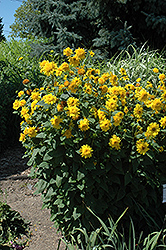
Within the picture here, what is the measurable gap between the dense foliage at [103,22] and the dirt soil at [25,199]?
2.44 meters

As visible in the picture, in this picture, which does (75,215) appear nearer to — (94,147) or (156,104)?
(94,147)

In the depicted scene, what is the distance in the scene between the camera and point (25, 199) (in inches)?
133

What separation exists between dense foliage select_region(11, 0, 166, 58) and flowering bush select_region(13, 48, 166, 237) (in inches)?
134

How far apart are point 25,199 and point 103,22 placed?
4399mm

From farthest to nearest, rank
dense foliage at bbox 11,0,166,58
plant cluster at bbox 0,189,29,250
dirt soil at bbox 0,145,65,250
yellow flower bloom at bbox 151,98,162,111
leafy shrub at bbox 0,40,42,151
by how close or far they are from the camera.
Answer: dense foliage at bbox 11,0,166,58 → leafy shrub at bbox 0,40,42,151 → dirt soil at bbox 0,145,65,250 → yellow flower bloom at bbox 151,98,162,111 → plant cluster at bbox 0,189,29,250

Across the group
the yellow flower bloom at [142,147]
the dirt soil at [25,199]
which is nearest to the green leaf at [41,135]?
the yellow flower bloom at [142,147]

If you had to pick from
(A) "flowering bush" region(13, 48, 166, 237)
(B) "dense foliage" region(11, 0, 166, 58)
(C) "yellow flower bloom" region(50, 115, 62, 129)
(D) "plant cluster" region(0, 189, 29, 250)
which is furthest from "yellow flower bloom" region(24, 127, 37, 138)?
(B) "dense foliage" region(11, 0, 166, 58)

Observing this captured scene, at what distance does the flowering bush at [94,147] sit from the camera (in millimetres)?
2168

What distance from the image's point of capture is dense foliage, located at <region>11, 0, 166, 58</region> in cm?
557

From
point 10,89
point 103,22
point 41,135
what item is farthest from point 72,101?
point 103,22

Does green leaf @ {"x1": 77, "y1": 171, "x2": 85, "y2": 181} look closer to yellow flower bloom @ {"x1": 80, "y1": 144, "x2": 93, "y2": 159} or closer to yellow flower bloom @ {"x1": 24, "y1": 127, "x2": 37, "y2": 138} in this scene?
yellow flower bloom @ {"x1": 80, "y1": 144, "x2": 93, "y2": 159}

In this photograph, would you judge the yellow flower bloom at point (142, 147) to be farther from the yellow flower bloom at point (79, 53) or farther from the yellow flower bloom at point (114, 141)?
the yellow flower bloom at point (79, 53)

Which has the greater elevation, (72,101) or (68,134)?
(72,101)

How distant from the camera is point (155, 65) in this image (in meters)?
3.89
